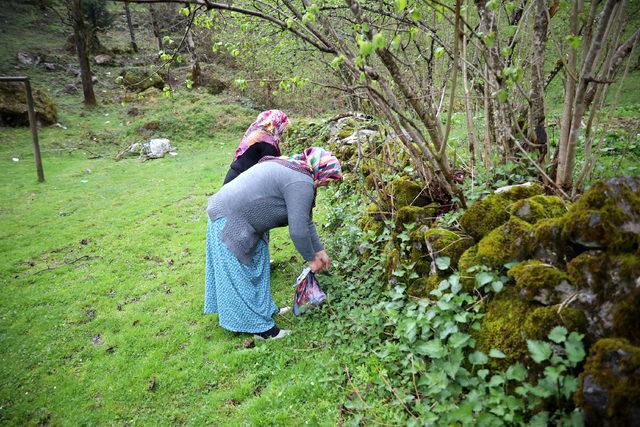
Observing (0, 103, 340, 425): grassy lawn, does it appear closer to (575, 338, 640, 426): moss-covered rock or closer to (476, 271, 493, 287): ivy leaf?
(476, 271, 493, 287): ivy leaf

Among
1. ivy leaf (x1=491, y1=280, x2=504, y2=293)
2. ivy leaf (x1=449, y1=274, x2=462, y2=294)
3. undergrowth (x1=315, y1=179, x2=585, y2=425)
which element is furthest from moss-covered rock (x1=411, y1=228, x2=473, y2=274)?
ivy leaf (x1=491, y1=280, x2=504, y2=293)

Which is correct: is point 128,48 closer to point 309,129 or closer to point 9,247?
point 309,129

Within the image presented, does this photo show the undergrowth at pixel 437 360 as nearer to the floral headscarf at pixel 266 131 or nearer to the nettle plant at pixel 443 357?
the nettle plant at pixel 443 357

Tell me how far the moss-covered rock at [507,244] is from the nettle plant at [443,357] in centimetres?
10

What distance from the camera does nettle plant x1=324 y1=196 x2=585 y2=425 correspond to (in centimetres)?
195

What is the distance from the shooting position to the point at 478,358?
7.55ft

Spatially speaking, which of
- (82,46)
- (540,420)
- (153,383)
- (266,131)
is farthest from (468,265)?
(82,46)

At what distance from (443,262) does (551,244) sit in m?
0.77

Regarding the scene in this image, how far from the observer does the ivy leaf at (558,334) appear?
1.94 meters

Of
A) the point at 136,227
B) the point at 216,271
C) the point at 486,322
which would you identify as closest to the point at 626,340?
the point at 486,322

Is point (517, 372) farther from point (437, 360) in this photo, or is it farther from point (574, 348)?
point (437, 360)

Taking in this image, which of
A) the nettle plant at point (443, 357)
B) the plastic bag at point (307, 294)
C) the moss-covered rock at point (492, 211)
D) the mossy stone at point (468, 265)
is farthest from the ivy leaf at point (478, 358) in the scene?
the plastic bag at point (307, 294)

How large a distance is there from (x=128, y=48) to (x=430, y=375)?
30.3 metres

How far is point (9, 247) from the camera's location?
265 inches
